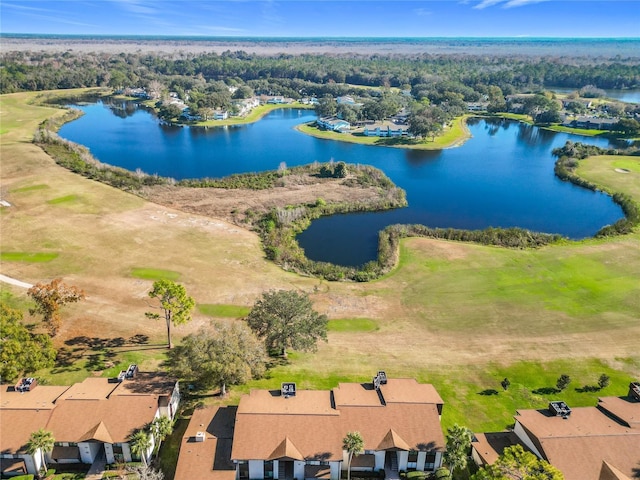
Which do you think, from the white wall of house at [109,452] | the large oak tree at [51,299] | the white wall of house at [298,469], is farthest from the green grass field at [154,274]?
the white wall of house at [298,469]

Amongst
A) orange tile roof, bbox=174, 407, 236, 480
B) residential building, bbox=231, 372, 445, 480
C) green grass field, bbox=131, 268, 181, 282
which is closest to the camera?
orange tile roof, bbox=174, 407, 236, 480

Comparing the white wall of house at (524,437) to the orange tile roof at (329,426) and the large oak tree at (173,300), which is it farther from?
the large oak tree at (173,300)

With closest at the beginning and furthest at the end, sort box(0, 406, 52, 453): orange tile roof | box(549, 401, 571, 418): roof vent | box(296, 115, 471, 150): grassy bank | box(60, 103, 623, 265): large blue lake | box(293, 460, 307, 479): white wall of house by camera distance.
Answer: box(0, 406, 52, 453): orange tile roof → box(293, 460, 307, 479): white wall of house → box(549, 401, 571, 418): roof vent → box(60, 103, 623, 265): large blue lake → box(296, 115, 471, 150): grassy bank

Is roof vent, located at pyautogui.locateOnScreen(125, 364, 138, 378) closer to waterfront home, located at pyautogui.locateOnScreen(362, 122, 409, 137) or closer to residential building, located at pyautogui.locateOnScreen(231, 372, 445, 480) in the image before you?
residential building, located at pyautogui.locateOnScreen(231, 372, 445, 480)

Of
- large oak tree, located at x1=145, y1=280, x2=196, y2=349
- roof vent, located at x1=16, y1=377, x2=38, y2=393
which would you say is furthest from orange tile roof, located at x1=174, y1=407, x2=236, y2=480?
roof vent, located at x1=16, y1=377, x2=38, y2=393

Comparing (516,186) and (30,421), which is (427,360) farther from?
(516,186)

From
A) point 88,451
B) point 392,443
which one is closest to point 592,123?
point 392,443
